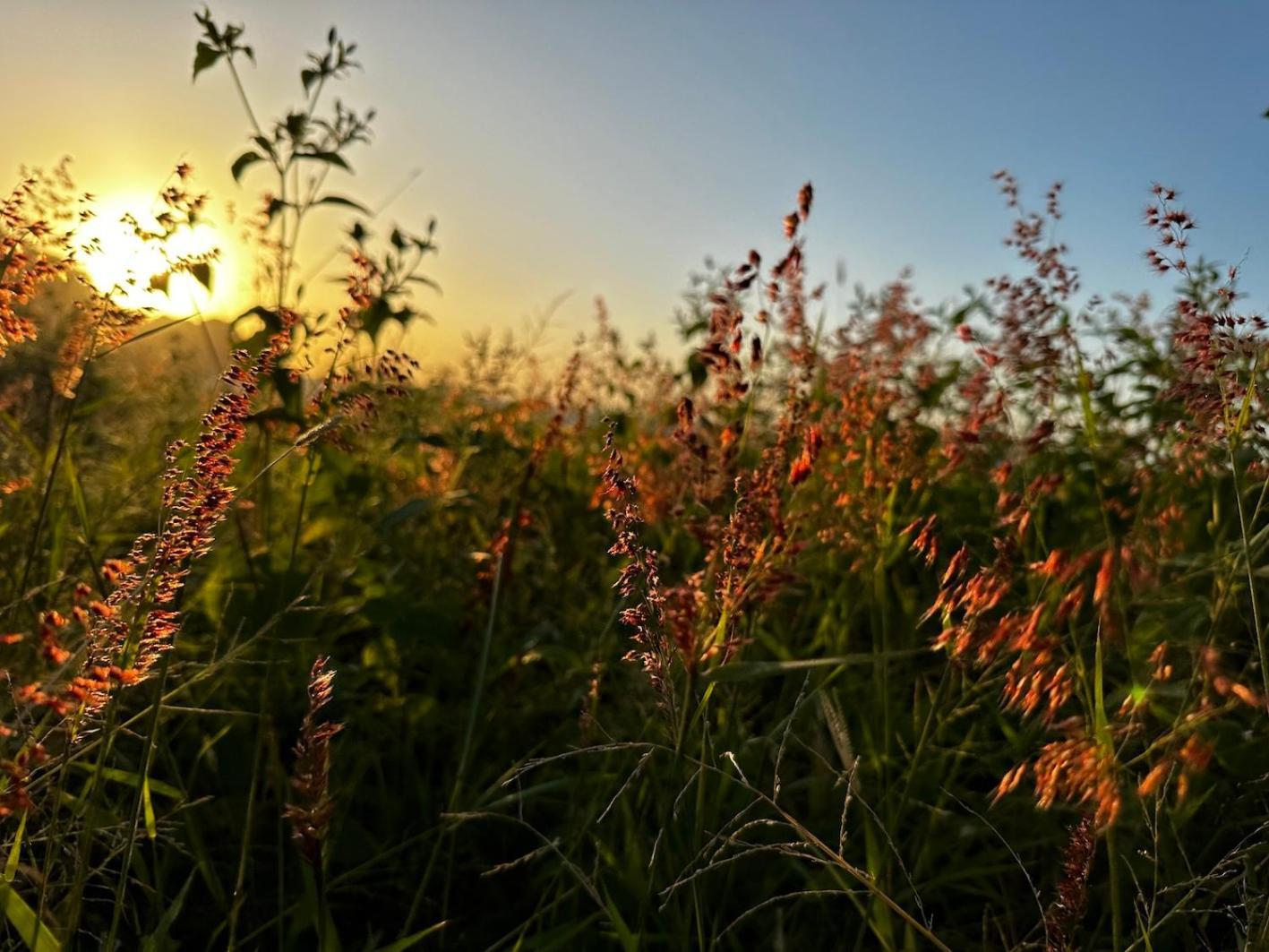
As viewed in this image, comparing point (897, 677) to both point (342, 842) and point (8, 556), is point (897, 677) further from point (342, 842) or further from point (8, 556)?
point (8, 556)

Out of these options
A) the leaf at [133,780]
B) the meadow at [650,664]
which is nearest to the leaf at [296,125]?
the meadow at [650,664]

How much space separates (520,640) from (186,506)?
1.66 m

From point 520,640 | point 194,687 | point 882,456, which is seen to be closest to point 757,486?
point 882,456

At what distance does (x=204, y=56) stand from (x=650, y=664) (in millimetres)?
1967

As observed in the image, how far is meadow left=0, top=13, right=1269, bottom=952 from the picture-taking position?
3.96ft

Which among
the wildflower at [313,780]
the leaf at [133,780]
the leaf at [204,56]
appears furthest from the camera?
the leaf at [204,56]

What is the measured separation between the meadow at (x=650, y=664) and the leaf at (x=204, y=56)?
33 millimetres

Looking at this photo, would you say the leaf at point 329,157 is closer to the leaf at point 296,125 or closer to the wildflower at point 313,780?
the leaf at point 296,125

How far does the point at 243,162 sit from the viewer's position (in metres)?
2.39

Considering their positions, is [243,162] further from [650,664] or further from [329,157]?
[650,664]

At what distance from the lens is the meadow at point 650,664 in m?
1.21

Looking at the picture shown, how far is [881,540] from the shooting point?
1.97m

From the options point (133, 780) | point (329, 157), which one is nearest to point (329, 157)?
point (329, 157)

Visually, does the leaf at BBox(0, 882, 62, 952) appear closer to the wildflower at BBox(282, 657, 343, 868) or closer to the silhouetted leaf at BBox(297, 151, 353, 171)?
the wildflower at BBox(282, 657, 343, 868)
